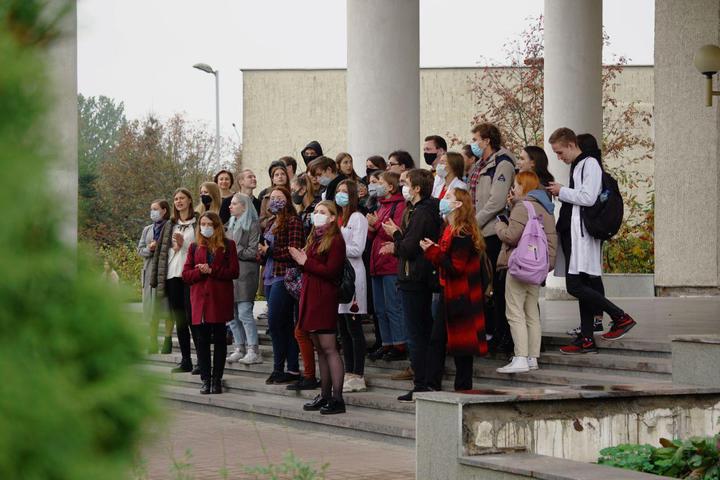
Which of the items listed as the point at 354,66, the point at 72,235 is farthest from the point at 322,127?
the point at 72,235

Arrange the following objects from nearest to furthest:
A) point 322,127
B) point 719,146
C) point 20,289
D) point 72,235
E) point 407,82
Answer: point 20,289 < point 72,235 < point 407,82 < point 719,146 < point 322,127

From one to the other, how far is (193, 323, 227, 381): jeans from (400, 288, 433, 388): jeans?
2.78 m

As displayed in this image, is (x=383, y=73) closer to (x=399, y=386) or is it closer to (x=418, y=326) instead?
(x=399, y=386)

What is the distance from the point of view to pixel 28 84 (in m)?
1.40

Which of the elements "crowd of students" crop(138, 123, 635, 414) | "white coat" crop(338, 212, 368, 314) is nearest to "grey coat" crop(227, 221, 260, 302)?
"crowd of students" crop(138, 123, 635, 414)

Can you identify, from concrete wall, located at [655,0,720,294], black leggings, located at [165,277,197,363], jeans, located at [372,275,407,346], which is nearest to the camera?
jeans, located at [372,275,407,346]

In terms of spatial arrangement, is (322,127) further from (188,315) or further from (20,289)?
(20,289)

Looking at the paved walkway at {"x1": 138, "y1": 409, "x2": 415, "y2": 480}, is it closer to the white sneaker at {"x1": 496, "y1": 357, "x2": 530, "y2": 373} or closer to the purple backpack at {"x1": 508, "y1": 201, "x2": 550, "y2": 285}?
the white sneaker at {"x1": 496, "y1": 357, "x2": 530, "y2": 373}

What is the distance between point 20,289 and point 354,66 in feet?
45.7

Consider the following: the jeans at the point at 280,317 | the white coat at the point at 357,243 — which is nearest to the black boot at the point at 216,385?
the jeans at the point at 280,317

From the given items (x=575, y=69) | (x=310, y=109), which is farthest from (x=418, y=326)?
(x=310, y=109)

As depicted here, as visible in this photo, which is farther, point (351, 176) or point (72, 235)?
point (351, 176)

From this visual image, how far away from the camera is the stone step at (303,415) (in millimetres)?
9875

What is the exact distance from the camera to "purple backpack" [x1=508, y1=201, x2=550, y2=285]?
34.3 feet
